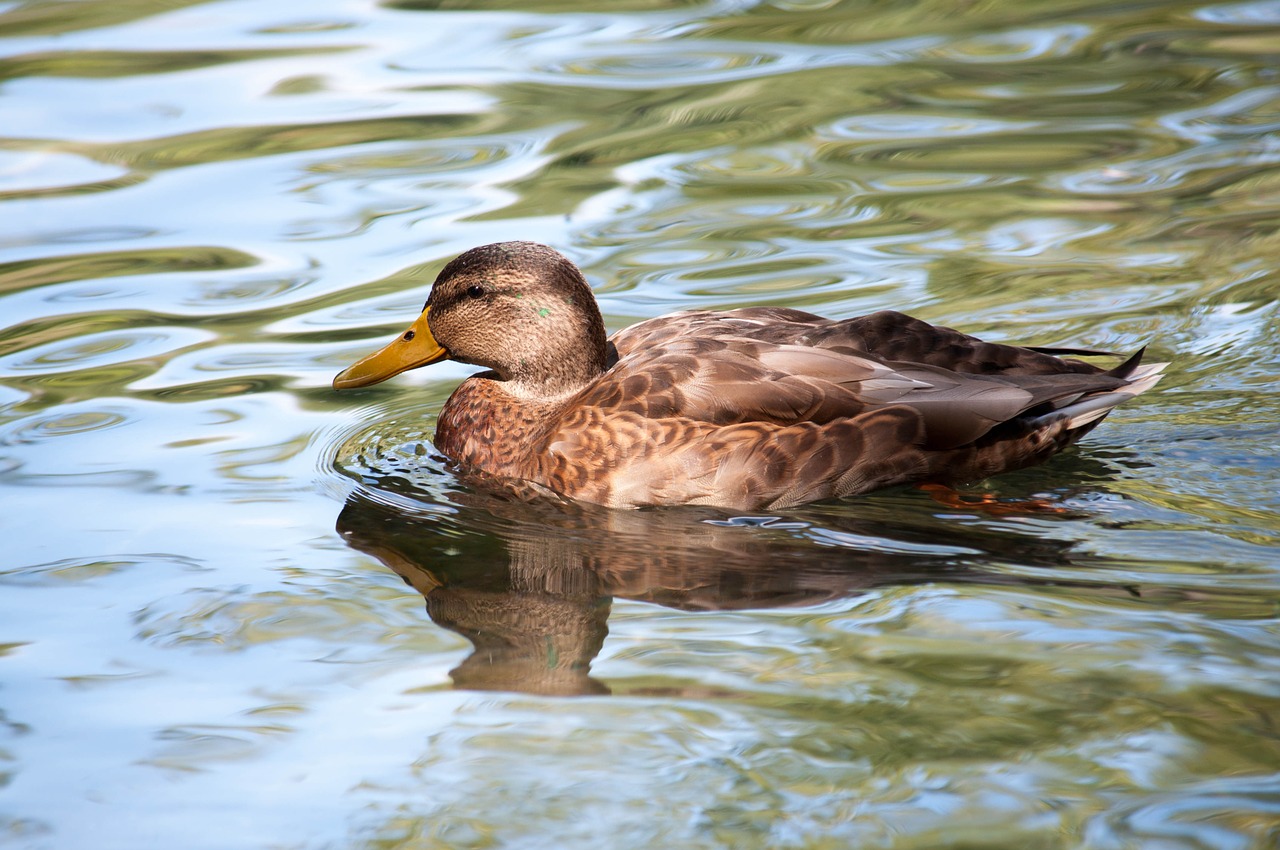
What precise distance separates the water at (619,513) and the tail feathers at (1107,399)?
305 mm

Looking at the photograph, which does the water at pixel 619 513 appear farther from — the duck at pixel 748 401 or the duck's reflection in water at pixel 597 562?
the duck at pixel 748 401

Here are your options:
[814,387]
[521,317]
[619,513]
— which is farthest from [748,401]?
[521,317]

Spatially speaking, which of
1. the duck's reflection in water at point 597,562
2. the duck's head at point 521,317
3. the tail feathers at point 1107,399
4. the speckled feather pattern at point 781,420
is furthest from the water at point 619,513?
the duck's head at point 521,317

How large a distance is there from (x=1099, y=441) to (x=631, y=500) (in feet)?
6.97

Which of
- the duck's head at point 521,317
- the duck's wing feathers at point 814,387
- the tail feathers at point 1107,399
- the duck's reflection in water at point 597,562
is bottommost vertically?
the duck's reflection in water at point 597,562

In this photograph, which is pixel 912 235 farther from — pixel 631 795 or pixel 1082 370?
pixel 631 795

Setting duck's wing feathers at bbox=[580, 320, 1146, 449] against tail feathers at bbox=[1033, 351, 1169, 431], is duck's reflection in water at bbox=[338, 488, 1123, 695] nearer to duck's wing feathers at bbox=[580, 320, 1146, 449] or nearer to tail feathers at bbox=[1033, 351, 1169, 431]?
duck's wing feathers at bbox=[580, 320, 1146, 449]

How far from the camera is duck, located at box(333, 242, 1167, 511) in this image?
19.8 ft

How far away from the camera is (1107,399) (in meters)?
6.10

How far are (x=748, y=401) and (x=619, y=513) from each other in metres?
0.70

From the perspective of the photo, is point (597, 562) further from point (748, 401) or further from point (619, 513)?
point (748, 401)

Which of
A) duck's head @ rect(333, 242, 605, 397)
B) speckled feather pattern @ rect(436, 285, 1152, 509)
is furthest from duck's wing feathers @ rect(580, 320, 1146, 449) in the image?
duck's head @ rect(333, 242, 605, 397)

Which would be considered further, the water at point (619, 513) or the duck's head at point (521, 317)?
the duck's head at point (521, 317)

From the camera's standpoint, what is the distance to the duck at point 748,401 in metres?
6.04
